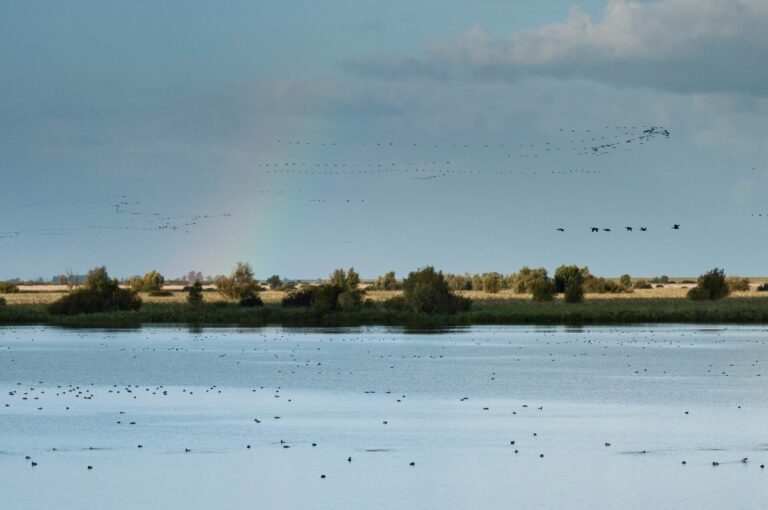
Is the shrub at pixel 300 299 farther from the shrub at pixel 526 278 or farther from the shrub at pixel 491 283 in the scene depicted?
the shrub at pixel 491 283

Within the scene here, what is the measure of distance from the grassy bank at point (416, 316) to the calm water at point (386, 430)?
4661 cm

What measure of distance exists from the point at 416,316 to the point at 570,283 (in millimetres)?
29596

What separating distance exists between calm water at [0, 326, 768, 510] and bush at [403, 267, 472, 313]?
1622 inches

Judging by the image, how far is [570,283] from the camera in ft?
442

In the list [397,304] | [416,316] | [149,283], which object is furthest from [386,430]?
[149,283]

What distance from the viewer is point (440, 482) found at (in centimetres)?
2402

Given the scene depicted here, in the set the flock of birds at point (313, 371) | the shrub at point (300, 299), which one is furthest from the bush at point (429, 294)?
the flock of birds at point (313, 371)

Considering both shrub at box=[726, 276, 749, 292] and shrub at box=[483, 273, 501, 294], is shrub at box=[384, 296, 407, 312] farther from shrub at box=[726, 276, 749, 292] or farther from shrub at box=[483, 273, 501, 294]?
shrub at box=[483, 273, 501, 294]

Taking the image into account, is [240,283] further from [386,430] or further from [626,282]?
[386,430]

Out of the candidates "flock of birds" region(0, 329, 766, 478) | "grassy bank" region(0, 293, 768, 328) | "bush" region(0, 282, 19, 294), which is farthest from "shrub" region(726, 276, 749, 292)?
"bush" region(0, 282, 19, 294)

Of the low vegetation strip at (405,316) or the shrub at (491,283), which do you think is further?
the shrub at (491,283)

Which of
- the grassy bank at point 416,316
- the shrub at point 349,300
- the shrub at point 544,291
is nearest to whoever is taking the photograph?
the grassy bank at point 416,316

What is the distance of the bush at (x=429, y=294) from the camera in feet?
345

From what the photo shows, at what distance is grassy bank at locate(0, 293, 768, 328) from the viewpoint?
110 m
